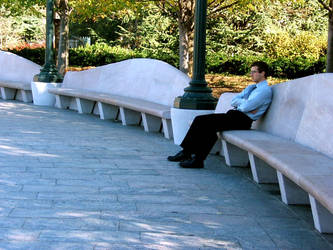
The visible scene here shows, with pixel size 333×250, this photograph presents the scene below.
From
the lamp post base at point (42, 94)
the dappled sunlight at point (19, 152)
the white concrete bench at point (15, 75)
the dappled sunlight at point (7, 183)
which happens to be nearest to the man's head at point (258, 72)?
the dappled sunlight at point (19, 152)

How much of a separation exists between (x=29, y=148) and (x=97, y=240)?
4.26 meters

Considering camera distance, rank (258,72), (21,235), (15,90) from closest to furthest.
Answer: (21,235), (258,72), (15,90)

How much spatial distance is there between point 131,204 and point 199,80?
3737 mm

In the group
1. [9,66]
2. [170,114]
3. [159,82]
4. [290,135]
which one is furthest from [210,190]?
[9,66]

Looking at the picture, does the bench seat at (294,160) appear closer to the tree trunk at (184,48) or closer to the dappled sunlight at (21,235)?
the dappled sunlight at (21,235)

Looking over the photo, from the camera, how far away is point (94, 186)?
6.13 metres

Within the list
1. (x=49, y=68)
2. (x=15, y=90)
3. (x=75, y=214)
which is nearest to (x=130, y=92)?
(x=49, y=68)

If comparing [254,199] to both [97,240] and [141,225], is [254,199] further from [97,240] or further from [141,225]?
[97,240]

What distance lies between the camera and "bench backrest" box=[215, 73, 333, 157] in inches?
228

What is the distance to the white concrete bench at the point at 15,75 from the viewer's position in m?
16.1

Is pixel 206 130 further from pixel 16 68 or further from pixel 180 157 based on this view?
pixel 16 68

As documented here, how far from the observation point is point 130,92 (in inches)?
488

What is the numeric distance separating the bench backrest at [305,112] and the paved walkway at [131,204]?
62 cm

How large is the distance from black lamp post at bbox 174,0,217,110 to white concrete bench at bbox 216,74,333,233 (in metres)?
1.31
